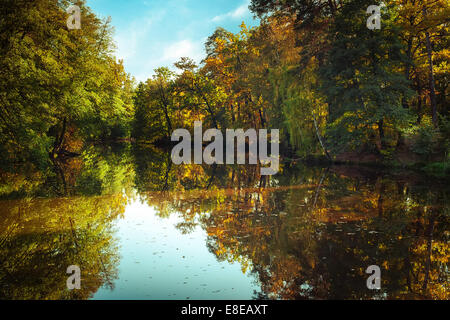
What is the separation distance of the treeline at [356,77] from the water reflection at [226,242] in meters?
6.97

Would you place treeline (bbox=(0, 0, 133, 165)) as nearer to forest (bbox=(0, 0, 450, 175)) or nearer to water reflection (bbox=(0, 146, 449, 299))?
forest (bbox=(0, 0, 450, 175))

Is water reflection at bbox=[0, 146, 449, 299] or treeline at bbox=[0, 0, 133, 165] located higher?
treeline at bbox=[0, 0, 133, 165]

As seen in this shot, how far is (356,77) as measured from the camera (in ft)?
61.7

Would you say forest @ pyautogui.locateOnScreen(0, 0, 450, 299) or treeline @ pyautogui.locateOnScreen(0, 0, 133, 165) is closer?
forest @ pyautogui.locateOnScreen(0, 0, 450, 299)

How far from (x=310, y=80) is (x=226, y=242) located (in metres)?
18.6

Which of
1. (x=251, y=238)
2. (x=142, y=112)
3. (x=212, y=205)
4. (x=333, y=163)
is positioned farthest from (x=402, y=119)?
(x=142, y=112)

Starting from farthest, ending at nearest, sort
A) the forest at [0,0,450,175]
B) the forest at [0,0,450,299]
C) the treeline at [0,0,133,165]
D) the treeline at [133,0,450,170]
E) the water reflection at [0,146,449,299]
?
the treeline at [133,0,450,170] < the forest at [0,0,450,175] < the treeline at [0,0,133,165] < the forest at [0,0,450,299] < the water reflection at [0,146,449,299]

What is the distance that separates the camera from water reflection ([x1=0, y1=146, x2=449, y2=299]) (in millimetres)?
4629

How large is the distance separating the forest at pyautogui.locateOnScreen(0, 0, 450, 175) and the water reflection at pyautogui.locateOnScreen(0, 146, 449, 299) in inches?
173

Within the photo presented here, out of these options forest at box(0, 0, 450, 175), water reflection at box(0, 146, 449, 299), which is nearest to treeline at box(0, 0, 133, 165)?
forest at box(0, 0, 450, 175)

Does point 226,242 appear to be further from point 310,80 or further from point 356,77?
point 310,80

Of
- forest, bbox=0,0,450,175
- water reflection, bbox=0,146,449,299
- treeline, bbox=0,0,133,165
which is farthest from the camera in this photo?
forest, bbox=0,0,450,175

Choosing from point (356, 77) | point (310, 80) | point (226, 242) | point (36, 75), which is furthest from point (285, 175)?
point (36, 75)
